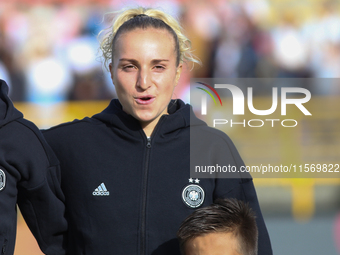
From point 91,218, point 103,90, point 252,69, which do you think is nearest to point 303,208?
point 252,69

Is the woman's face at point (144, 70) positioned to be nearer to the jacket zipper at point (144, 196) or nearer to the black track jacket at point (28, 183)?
the jacket zipper at point (144, 196)

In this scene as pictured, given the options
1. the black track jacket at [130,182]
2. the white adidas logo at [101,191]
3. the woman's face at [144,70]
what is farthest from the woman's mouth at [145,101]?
the white adidas logo at [101,191]

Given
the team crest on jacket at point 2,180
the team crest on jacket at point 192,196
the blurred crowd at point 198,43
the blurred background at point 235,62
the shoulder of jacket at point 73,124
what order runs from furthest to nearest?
the blurred crowd at point 198,43
the blurred background at point 235,62
the shoulder of jacket at point 73,124
the team crest on jacket at point 192,196
the team crest on jacket at point 2,180

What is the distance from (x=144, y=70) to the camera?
187 centimetres

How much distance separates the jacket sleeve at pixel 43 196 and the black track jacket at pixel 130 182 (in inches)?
1.6

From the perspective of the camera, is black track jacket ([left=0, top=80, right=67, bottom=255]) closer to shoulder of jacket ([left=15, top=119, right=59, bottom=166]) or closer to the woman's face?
shoulder of jacket ([left=15, top=119, right=59, bottom=166])

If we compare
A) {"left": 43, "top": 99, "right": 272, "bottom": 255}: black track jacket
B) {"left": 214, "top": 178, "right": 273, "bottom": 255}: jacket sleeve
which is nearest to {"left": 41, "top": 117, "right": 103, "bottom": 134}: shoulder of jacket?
{"left": 43, "top": 99, "right": 272, "bottom": 255}: black track jacket

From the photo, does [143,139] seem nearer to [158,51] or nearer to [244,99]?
[158,51]

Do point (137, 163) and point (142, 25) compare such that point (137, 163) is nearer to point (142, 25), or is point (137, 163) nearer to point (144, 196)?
point (144, 196)

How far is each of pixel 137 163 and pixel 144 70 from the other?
38 centimetres

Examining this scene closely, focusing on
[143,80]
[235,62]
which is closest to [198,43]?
[235,62]

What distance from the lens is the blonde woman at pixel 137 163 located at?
187cm

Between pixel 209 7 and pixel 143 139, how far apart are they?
6045mm

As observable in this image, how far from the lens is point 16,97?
22.2 ft
